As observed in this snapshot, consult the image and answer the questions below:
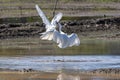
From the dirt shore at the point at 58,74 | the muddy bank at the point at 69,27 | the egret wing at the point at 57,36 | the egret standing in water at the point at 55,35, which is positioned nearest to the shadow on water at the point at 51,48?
the muddy bank at the point at 69,27

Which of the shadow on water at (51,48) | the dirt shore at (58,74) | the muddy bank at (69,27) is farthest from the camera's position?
the muddy bank at (69,27)

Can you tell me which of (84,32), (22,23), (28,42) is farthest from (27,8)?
(28,42)

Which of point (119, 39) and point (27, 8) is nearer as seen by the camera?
point (119, 39)

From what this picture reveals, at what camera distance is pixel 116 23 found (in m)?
31.6

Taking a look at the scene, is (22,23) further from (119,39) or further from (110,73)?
(110,73)

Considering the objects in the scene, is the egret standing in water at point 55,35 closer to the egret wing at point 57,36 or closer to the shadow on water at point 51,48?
the egret wing at point 57,36

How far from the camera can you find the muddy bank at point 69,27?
1162 inches

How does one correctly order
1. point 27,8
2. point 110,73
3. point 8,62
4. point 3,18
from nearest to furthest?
1. point 110,73
2. point 8,62
3. point 3,18
4. point 27,8

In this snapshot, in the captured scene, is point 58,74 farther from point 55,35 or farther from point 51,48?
point 51,48

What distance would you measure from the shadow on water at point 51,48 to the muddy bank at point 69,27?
1.67 meters

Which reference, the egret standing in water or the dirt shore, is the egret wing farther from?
the dirt shore

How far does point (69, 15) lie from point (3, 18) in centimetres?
464

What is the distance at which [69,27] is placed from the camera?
1217 inches

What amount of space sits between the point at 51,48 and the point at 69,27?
6579 mm
